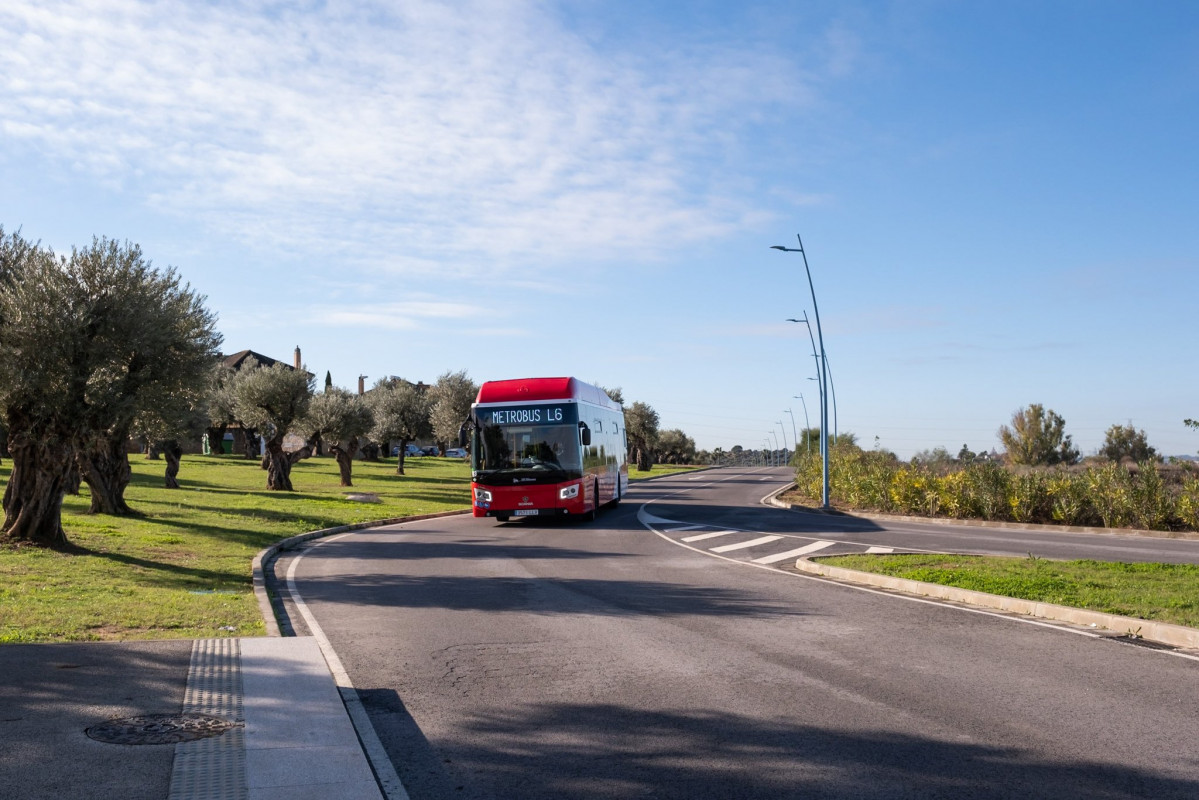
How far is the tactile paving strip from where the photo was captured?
4887 mm

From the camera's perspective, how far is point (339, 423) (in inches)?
1781

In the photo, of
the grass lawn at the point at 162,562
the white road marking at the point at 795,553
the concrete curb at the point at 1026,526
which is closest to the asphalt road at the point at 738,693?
the grass lawn at the point at 162,562

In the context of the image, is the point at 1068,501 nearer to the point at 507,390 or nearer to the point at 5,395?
the point at 507,390

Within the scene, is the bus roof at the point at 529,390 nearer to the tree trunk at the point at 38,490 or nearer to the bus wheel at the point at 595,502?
the bus wheel at the point at 595,502

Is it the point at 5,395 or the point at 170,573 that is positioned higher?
the point at 5,395

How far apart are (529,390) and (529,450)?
1.57m

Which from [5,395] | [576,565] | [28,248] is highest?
[28,248]

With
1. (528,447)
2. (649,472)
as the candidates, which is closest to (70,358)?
(528,447)

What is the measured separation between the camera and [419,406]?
58500 mm

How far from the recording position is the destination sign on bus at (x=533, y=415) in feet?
80.0

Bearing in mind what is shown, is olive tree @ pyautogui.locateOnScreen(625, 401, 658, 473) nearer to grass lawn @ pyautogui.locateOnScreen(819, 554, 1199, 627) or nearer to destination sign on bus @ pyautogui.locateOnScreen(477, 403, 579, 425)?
destination sign on bus @ pyautogui.locateOnScreen(477, 403, 579, 425)

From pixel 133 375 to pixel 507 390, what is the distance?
9.95m

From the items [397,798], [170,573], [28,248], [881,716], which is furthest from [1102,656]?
[28,248]

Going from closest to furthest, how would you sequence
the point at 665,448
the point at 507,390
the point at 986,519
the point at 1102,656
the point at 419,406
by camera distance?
1. the point at 1102,656
2. the point at 507,390
3. the point at 986,519
4. the point at 419,406
5. the point at 665,448
